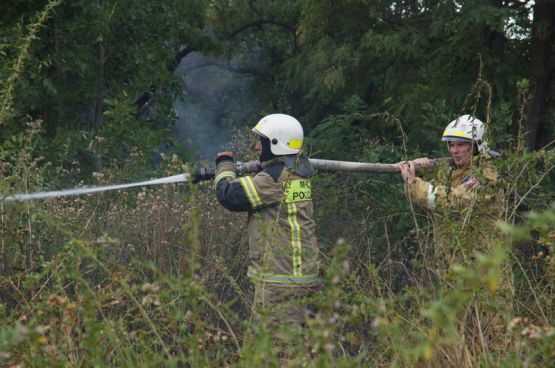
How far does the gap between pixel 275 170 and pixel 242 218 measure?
5.07ft

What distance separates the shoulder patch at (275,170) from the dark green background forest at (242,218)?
0.52 meters

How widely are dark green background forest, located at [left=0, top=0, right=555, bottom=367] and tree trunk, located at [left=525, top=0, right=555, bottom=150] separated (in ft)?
A: 0.08

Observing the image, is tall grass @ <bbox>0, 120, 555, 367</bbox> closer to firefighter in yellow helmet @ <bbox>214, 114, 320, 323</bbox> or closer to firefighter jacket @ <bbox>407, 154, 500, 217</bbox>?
firefighter jacket @ <bbox>407, 154, 500, 217</bbox>

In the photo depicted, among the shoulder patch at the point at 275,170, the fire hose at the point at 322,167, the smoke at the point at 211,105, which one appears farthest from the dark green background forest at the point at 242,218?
the smoke at the point at 211,105

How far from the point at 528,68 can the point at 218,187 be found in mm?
5248

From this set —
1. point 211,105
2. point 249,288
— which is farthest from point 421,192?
point 211,105

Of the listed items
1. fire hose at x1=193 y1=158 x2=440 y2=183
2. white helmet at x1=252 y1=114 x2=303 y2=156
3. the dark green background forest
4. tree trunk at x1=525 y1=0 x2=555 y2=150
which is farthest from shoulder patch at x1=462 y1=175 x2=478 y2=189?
tree trunk at x1=525 y1=0 x2=555 y2=150

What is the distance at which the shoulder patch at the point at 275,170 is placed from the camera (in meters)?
5.36

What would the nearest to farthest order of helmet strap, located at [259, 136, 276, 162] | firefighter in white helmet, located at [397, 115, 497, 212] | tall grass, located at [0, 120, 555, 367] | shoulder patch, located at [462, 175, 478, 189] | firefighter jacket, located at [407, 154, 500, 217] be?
tall grass, located at [0, 120, 555, 367]
firefighter jacket, located at [407, 154, 500, 217]
shoulder patch, located at [462, 175, 478, 189]
firefighter in white helmet, located at [397, 115, 497, 212]
helmet strap, located at [259, 136, 276, 162]

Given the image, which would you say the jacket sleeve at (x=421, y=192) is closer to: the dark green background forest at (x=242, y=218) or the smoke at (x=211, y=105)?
the dark green background forest at (x=242, y=218)

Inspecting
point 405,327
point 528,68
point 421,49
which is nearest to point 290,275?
point 405,327

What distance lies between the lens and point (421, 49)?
10.6 metres

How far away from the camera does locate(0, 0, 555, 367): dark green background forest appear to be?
325 centimetres

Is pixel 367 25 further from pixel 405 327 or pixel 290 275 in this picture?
pixel 405 327
